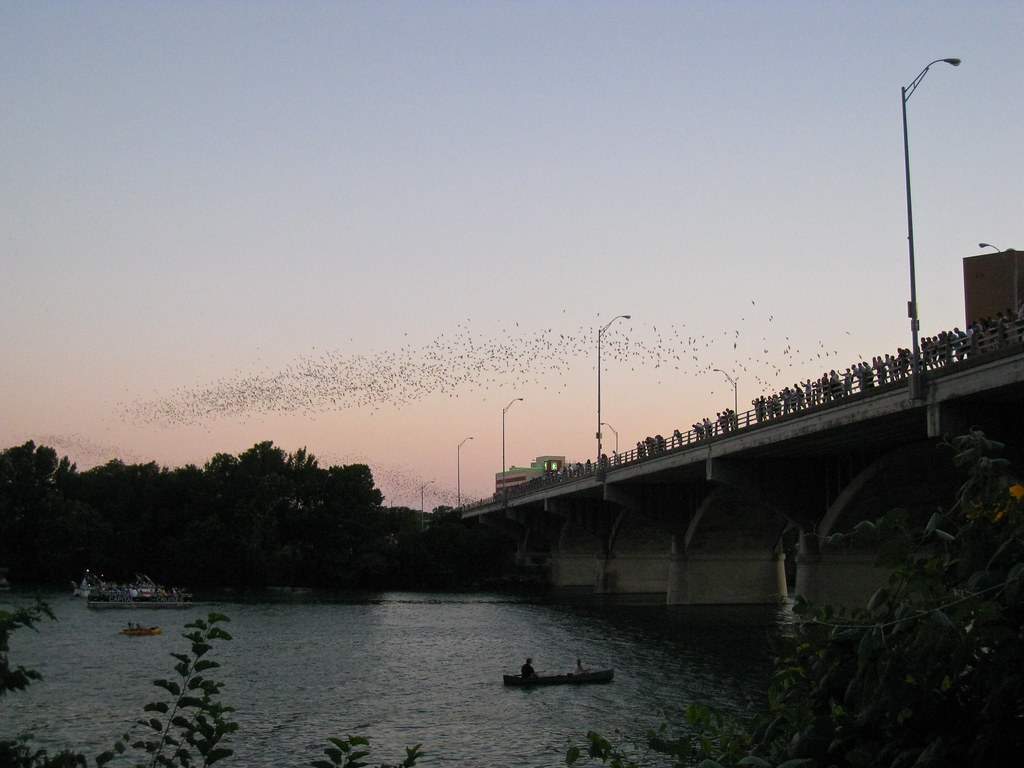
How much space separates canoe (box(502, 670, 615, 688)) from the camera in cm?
4491

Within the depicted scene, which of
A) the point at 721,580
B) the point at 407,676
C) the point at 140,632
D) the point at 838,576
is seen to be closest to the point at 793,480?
the point at 838,576

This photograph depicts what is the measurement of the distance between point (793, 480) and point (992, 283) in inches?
692

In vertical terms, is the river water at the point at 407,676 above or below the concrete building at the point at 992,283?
below

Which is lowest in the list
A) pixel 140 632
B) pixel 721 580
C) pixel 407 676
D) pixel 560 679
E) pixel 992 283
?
pixel 407 676

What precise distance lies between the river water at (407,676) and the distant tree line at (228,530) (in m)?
39.8

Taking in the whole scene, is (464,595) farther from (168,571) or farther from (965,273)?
(965,273)

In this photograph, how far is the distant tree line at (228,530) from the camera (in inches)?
4904

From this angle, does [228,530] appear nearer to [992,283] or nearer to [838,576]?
[838,576]

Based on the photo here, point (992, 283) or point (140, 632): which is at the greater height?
point (992, 283)

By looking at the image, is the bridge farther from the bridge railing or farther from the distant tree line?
the distant tree line

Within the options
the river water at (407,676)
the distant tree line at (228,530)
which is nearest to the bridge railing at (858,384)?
the river water at (407,676)

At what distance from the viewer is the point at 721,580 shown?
86.9 m

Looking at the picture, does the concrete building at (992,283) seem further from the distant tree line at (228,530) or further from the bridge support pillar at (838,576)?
the distant tree line at (228,530)

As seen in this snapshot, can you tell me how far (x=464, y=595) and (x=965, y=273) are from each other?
80.7 metres
